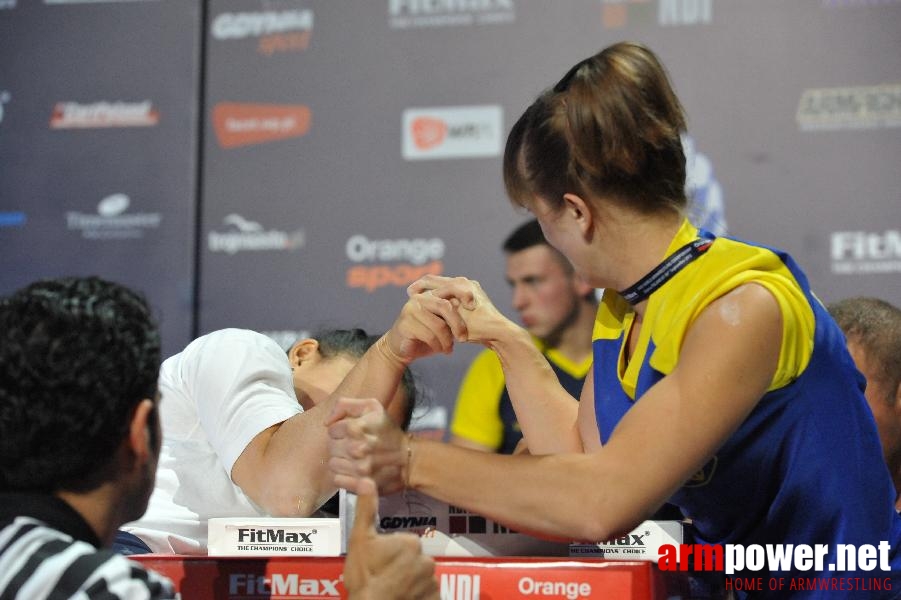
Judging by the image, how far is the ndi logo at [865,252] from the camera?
381 centimetres

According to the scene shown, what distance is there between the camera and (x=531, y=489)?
124 centimetres

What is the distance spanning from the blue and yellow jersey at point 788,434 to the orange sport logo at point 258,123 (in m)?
3.13

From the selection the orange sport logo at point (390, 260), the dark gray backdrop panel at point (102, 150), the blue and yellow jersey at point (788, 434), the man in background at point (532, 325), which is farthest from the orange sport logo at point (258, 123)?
the blue and yellow jersey at point (788, 434)

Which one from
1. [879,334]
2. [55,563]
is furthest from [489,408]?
[55,563]

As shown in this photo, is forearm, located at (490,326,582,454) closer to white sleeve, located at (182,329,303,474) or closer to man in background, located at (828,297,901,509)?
white sleeve, located at (182,329,303,474)

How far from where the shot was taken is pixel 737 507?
136 centimetres

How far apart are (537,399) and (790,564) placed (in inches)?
18.0

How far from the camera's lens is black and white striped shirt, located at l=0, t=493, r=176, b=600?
1001mm

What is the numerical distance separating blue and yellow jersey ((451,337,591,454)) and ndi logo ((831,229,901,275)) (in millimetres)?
956

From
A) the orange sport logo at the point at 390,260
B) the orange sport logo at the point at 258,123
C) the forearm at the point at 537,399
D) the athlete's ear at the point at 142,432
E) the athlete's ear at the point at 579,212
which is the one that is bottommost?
the orange sport logo at the point at 390,260

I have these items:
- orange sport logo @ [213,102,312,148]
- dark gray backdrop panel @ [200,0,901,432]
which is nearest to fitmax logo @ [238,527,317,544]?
dark gray backdrop panel @ [200,0,901,432]

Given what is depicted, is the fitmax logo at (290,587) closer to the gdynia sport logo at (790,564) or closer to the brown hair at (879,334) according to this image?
the gdynia sport logo at (790,564)

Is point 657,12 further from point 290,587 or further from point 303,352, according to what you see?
point 290,587

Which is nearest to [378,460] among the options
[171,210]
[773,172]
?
[773,172]
